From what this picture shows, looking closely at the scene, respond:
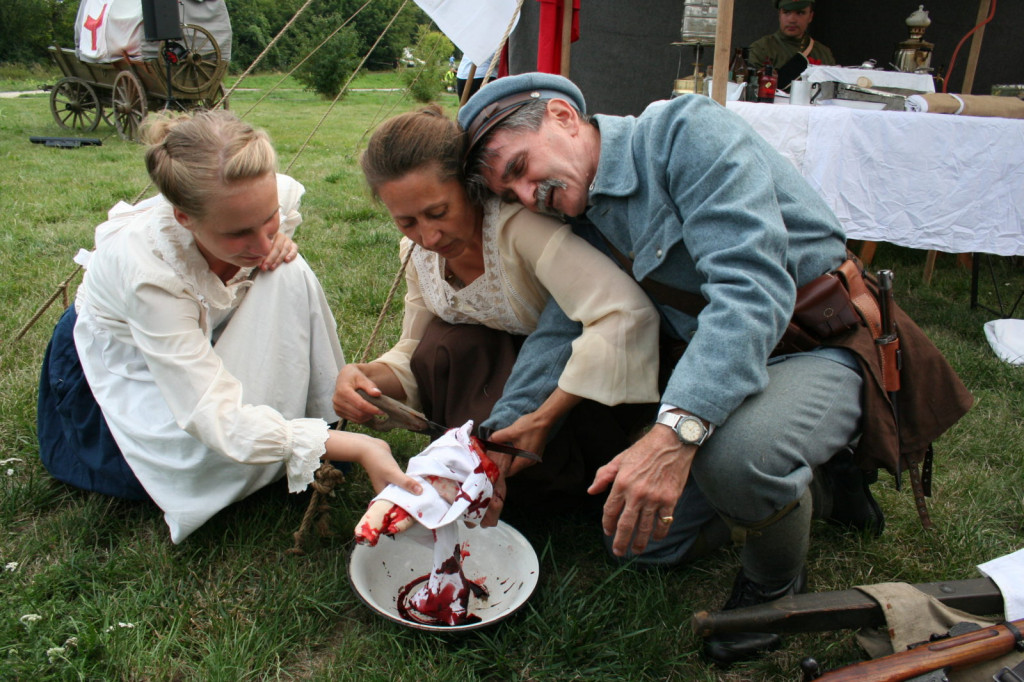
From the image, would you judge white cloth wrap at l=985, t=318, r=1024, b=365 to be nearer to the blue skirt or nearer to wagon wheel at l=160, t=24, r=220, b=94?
the blue skirt

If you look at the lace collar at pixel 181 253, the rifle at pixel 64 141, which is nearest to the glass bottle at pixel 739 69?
the lace collar at pixel 181 253

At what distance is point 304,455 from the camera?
6.29 ft

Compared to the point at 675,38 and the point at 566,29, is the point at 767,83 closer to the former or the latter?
the point at 566,29

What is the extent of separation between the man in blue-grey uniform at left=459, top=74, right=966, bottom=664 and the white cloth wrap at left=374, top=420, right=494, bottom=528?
6.3 inches

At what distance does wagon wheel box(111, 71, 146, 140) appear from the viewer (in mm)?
9820

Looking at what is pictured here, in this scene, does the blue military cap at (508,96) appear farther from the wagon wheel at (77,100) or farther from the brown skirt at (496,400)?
the wagon wheel at (77,100)

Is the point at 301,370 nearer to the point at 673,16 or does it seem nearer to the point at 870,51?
the point at 673,16

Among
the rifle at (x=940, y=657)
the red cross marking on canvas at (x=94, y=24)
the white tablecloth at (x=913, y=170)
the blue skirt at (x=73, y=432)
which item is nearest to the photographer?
the rifle at (x=940, y=657)

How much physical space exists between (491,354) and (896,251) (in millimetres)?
4267

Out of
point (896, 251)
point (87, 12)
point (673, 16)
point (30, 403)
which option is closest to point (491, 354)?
point (30, 403)

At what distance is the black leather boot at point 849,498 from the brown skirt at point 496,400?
0.48 meters

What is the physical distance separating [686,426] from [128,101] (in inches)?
412

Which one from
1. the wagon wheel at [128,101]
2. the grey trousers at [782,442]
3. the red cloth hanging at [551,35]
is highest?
the red cloth hanging at [551,35]

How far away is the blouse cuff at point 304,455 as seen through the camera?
6.29 ft
